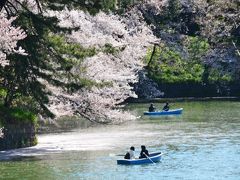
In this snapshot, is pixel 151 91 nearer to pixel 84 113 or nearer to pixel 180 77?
pixel 180 77

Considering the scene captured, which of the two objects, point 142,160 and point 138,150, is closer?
point 142,160

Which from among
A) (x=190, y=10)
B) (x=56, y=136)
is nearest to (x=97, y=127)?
(x=56, y=136)

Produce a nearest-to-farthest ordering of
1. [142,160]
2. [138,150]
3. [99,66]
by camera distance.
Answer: [142,160]
[138,150]
[99,66]

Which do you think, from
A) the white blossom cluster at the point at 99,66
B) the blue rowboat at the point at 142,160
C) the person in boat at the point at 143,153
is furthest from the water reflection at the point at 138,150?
the white blossom cluster at the point at 99,66

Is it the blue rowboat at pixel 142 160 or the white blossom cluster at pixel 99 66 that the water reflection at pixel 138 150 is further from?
the white blossom cluster at pixel 99 66

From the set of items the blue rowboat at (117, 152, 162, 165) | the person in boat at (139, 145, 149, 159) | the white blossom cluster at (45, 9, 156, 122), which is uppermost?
the white blossom cluster at (45, 9, 156, 122)

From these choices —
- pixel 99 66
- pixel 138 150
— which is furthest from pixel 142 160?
pixel 99 66

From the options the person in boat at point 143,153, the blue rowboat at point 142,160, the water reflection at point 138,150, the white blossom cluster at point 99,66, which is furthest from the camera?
the white blossom cluster at point 99,66

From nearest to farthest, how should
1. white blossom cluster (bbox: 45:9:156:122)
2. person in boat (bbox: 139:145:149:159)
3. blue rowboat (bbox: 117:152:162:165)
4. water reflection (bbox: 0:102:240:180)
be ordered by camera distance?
water reflection (bbox: 0:102:240:180)
blue rowboat (bbox: 117:152:162:165)
person in boat (bbox: 139:145:149:159)
white blossom cluster (bbox: 45:9:156:122)

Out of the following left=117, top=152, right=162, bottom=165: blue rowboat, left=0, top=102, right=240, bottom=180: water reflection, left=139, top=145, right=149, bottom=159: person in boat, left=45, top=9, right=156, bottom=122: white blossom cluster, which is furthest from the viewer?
left=45, top=9, right=156, bottom=122: white blossom cluster

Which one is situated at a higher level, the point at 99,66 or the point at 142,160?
the point at 99,66

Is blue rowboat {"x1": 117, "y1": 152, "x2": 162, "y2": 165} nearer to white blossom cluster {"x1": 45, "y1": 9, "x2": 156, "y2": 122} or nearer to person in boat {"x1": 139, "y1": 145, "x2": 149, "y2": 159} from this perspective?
person in boat {"x1": 139, "y1": 145, "x2": 149, "y2": 159}

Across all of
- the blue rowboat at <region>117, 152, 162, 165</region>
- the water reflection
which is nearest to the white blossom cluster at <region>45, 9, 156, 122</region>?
the water reflection

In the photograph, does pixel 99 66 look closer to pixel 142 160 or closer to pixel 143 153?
pixel 143 153
